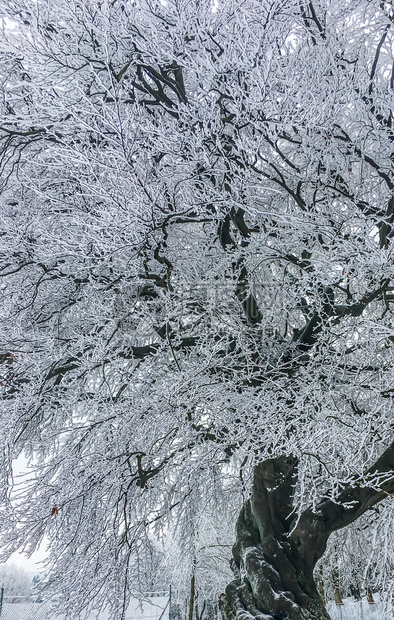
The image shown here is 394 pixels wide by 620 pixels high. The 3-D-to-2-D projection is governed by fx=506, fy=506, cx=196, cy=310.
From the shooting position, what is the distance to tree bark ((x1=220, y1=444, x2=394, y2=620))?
524cm

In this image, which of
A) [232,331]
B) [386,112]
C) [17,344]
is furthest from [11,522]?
[386,112]

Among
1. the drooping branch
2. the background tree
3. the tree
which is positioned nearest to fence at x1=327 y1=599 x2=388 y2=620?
the drooping branch

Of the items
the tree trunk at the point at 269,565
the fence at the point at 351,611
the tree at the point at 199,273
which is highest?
the tree at the point at 199,273

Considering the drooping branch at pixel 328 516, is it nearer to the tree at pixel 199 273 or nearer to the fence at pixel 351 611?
the tree at pixel 199 273

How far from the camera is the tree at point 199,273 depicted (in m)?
4.11

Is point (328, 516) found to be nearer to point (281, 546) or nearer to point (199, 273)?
point (281, 546)

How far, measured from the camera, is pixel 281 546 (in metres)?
5.72

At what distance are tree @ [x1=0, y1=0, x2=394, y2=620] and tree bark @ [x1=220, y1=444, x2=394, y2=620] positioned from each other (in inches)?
0.9

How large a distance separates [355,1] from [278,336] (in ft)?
11.8

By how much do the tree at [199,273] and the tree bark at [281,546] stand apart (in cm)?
2

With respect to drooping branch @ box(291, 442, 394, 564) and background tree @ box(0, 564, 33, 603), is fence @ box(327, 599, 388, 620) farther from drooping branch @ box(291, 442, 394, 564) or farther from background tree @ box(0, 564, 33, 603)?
background tree @ box(0, 564, 33, 603)

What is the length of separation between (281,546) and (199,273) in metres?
3.23

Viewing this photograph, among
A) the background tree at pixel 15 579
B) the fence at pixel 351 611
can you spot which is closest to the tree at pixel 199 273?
the fence at pixel 351 611

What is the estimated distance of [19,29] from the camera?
165 inches
